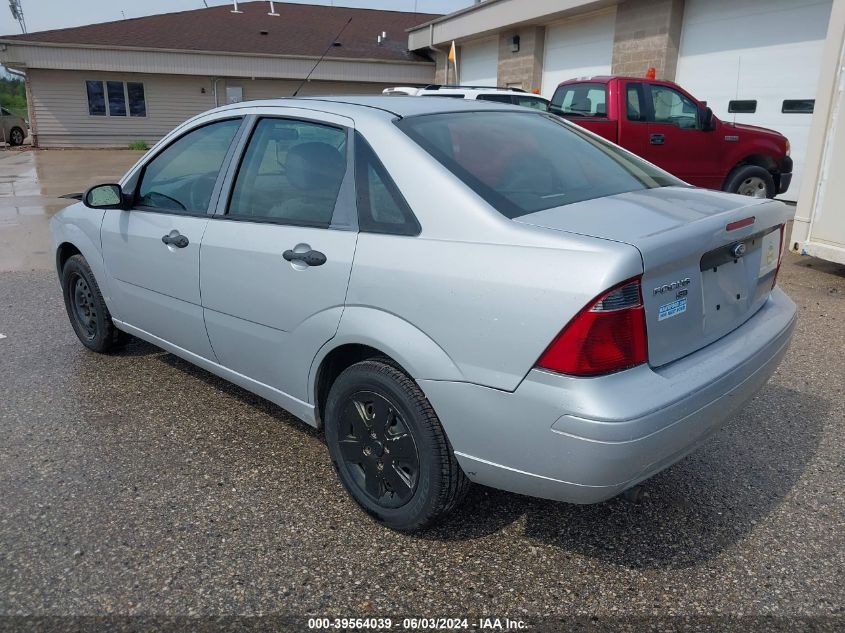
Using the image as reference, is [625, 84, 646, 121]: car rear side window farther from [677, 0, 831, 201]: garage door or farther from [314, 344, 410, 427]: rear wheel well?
[314, 344, 410, 427]: rear wheel well

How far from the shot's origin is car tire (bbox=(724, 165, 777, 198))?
9898 mm

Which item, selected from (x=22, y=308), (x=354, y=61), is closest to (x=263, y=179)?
(x=22, y=308)

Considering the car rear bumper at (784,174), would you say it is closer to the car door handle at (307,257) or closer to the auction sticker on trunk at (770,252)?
the auction sticker on trunk at (770,252)

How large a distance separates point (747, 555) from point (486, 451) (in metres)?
1.16

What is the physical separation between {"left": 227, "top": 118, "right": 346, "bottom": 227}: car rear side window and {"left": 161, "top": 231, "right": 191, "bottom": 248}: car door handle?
0.32m

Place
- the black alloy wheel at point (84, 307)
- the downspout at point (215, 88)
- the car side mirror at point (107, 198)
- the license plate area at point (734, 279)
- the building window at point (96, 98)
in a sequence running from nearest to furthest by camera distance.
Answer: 1. the license plate area at point (734, 279)
2. the car side mirror at point (107, 198)
3. the black alloy wheel at point (84, 307)
4. the building window at point (96, 98)
5. the downspout at point (215, 88)

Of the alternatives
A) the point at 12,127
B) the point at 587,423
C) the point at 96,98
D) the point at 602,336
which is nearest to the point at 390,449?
the point at 587,423

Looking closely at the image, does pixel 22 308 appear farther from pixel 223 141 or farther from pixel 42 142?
pixel 42 142

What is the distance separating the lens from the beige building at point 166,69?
1033 inches

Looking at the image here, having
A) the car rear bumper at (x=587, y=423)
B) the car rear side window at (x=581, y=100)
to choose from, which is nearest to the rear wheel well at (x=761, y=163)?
the car rear side window at (x=581, y=100)

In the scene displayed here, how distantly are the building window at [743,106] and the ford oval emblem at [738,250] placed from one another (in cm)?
1123

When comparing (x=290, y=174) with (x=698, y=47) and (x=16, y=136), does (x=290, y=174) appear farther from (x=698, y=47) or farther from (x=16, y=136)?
(x=16, y=136)

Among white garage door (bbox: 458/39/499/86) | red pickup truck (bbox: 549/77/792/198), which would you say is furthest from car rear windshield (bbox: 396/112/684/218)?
white garage door (bbox: 458/39/499/86)

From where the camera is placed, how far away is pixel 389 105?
10.3ft
